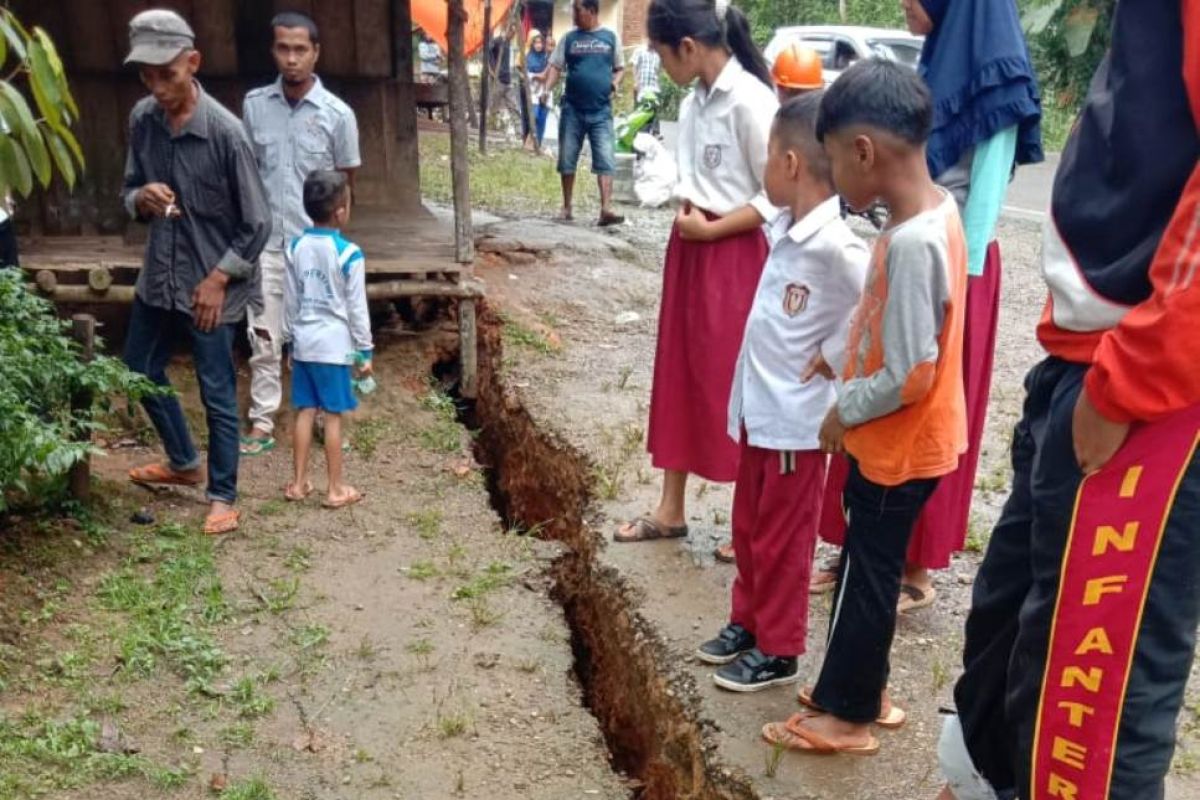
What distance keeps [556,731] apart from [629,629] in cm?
48

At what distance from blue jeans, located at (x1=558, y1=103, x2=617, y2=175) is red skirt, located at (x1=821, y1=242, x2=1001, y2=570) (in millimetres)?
6833

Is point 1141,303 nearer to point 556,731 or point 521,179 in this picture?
point 556,731

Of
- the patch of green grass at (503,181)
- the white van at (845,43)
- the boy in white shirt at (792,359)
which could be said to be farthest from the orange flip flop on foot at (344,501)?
the white van at (845,43)

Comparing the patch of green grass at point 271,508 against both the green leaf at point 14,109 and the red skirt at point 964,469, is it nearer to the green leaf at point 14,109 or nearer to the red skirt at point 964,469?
the red skirt at point 964,469

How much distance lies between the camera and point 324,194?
4.68m

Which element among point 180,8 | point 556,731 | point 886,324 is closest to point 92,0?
point 180,8

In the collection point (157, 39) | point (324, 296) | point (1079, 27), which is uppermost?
point (157, 39)

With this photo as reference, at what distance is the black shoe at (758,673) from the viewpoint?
333 cm

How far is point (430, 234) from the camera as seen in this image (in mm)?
7273

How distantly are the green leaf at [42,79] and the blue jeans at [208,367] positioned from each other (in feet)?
8.53

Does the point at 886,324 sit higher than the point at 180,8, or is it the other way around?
the point at 180,8

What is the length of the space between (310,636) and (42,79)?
2387mm

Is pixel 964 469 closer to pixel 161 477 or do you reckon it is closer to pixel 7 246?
pixel 161 477

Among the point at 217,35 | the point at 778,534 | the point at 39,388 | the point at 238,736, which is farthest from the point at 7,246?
the point at 778,534
